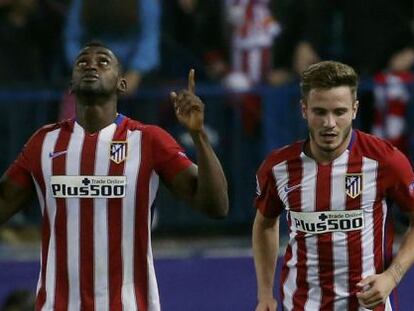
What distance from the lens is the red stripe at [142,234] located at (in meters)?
6.68

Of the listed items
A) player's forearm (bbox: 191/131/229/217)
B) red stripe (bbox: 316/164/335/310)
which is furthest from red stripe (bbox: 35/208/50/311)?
red stripe (bbox: 316/164/335/310)

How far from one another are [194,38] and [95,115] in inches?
190

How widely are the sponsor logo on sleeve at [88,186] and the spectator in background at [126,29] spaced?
4.12 m

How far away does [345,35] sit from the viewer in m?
11.3

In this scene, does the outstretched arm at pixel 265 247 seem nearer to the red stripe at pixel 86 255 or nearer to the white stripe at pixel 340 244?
the white stripe at pixel 340 244

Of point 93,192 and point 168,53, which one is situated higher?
point 168,53

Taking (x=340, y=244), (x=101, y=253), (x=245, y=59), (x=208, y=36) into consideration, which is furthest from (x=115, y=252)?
(x=208, y=36)

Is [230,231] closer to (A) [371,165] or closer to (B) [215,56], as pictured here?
(B) [215,56]

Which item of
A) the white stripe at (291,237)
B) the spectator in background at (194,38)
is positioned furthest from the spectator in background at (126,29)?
the white stripe at (291,237)

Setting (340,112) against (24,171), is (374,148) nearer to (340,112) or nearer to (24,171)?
(340,112)

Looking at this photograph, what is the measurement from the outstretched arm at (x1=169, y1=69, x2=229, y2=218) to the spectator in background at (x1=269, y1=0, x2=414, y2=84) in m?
4.52

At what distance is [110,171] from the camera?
673 cm

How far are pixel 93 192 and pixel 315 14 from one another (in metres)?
5.01

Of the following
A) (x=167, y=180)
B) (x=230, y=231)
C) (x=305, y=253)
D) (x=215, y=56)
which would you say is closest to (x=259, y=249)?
(x=305, y=253)
